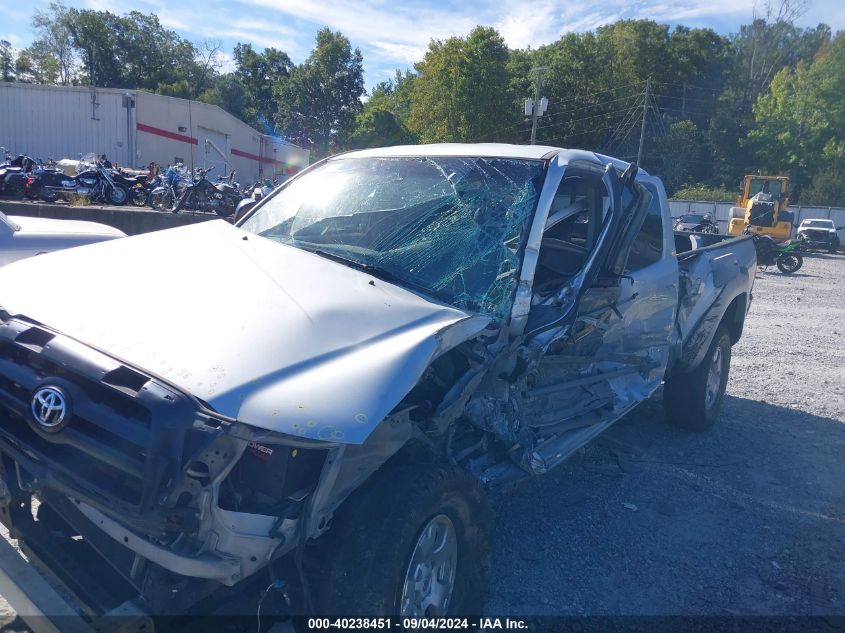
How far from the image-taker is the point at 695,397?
5.83m

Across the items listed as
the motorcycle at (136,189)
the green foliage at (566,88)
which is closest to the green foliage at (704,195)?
the green foliage at (566,88)

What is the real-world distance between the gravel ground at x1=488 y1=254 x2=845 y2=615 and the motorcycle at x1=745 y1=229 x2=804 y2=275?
46.8 ft

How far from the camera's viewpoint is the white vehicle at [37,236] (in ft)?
18.9

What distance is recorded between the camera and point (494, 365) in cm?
326

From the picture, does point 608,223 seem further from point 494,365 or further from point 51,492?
point 51,492

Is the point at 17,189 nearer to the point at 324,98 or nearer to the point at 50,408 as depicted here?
the point at 50,408

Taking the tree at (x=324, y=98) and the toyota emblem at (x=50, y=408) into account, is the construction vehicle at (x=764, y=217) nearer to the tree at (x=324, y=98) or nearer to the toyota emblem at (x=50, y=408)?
the toyota emblem at (x=50, y=408)

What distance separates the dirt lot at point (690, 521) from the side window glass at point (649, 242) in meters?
1.56

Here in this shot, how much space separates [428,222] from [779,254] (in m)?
19.6

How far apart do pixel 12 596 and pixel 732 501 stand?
4.25 meters

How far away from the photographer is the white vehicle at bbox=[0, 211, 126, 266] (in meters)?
5.77

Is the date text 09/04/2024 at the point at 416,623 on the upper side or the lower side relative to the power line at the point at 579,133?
lower

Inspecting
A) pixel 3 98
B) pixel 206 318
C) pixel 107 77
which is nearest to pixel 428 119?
pixel 3 98

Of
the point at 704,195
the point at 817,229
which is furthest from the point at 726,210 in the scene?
the point at 817,229
